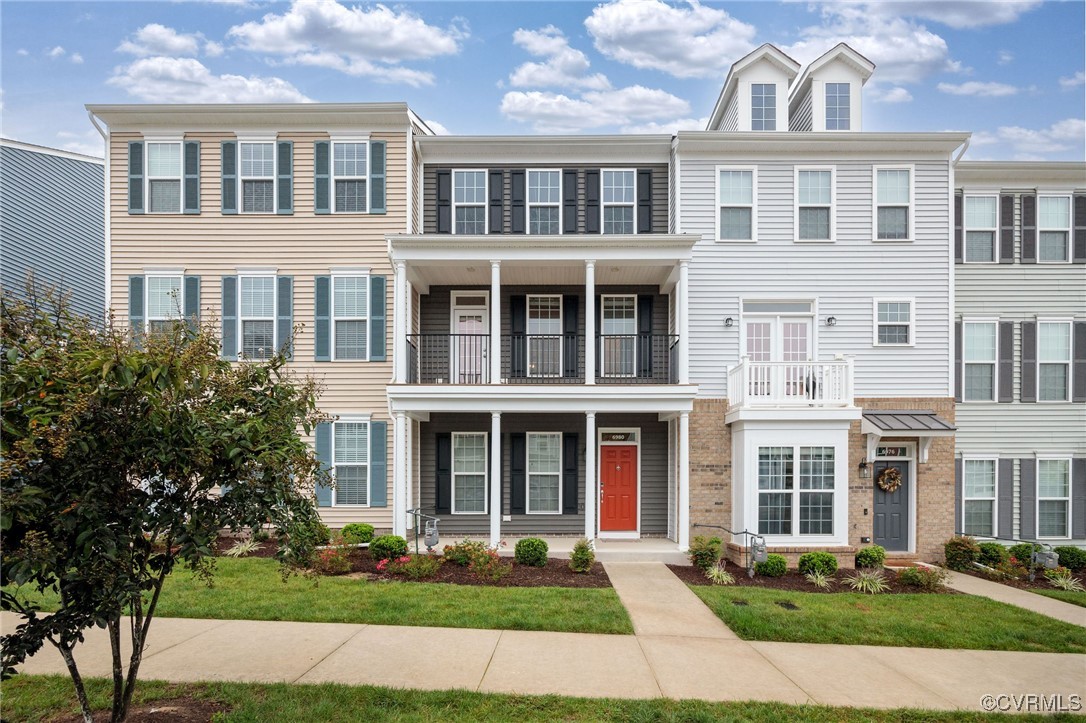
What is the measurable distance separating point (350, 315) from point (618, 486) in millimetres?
7237

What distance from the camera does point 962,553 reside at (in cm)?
1199

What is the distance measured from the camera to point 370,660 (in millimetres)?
6164

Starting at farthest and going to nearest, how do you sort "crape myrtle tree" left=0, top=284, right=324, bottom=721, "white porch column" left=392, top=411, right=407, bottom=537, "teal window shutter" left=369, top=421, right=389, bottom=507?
"teal window shutter" left=369, top=421, right=389, bottom=507, "white porch column" left=392, top=411, right=407, bottom=537, "crape myrtle tree" left=0, top=284, right=324, bottom=721

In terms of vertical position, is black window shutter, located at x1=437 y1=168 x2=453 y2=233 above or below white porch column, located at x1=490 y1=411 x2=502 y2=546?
above

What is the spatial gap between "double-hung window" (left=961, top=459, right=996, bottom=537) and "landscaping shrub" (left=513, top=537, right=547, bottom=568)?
33.6 feet

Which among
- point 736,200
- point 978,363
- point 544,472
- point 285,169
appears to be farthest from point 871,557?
point 285,169

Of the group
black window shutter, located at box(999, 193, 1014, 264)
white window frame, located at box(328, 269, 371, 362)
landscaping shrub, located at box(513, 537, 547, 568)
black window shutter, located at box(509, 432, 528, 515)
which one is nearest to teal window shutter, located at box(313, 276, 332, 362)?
white window frame, located at box(328, 269, 371, 362)

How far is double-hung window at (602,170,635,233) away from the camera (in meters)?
13.9

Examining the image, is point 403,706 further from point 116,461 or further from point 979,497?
point 979,497

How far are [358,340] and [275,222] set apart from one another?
3.25 metres

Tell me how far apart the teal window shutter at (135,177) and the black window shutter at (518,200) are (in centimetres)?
819

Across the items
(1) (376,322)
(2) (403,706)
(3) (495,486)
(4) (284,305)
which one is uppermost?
(4) (284,305)

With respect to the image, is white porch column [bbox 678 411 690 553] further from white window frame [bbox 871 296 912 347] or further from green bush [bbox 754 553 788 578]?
white window frame [bbox 871 296 912 347]

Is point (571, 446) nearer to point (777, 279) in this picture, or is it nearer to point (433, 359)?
point (433, 359)
